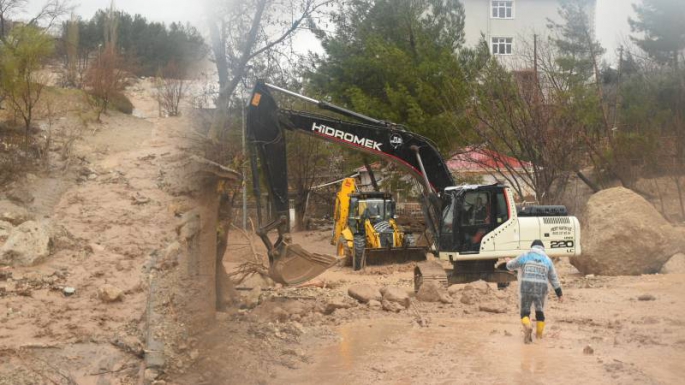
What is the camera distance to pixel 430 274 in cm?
1361

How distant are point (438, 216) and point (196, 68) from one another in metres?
10.8

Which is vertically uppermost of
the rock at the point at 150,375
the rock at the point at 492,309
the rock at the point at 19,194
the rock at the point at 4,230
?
the rock at the point at 19,194

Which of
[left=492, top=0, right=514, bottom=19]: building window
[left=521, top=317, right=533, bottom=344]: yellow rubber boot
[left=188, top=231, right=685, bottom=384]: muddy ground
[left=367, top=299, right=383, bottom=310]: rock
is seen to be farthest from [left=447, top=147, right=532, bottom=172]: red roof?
[left=492, top=0, right=514, bottom=19]: building window

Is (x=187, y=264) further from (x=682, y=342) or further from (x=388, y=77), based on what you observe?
(x=388, y=77)

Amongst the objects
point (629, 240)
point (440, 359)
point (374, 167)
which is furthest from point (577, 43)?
point (440, 359)

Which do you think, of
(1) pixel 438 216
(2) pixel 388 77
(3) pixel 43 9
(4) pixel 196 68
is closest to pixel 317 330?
(1) pixel 438 216

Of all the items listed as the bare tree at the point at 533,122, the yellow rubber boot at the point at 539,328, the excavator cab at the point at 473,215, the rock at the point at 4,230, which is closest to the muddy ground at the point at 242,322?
the yellow rubber boot at the point at 539,328

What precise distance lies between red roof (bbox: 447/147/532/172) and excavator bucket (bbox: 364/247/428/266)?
5381 mm

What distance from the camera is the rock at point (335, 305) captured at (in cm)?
1156

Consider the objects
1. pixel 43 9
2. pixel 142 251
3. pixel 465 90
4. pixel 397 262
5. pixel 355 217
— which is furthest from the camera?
pixel 465 90

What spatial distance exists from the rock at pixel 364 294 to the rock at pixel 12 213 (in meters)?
5.25

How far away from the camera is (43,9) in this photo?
241 inches

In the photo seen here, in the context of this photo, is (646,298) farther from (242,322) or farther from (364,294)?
(242,322)

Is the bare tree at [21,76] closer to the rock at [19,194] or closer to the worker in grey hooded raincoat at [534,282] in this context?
the rock at [19,194]
